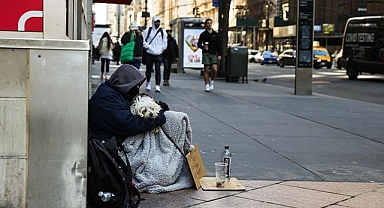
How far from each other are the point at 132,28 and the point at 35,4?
11.5 metres

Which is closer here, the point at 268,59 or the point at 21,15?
the point at 21,15

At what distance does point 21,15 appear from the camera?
4.37m

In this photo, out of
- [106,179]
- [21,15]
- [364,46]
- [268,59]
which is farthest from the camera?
[268,59]

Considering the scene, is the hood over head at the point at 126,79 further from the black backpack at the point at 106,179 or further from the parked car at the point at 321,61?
the parked car at the point at 321,61

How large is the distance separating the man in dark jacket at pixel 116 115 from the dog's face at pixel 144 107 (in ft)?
0.12

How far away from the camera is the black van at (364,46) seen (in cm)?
2811

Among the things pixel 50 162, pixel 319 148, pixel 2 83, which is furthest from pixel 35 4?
pixel 319 148

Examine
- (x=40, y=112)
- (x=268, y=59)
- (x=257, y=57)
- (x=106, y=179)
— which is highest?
(x=40, y=112)

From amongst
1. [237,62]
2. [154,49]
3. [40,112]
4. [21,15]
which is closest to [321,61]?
[237,62]

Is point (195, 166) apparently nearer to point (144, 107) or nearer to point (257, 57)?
point (144, 107)

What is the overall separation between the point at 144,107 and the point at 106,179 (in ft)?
2.62

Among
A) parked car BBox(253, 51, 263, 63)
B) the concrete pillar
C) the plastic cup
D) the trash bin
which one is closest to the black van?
the trash bin

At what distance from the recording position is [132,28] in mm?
15828

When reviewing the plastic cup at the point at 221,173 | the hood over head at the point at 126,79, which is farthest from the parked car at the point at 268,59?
the hood over head at the point at 126,79
